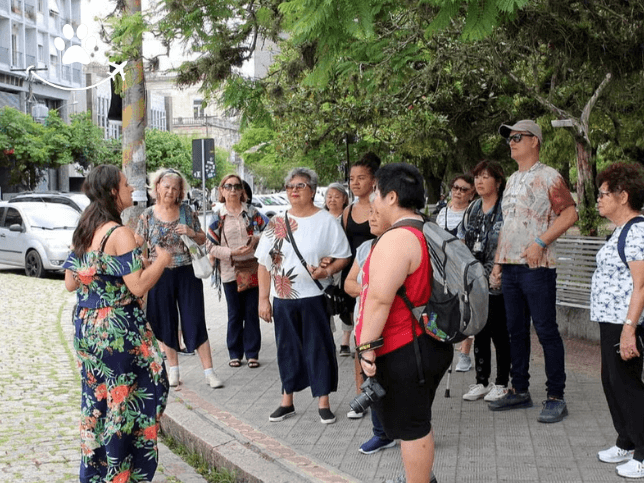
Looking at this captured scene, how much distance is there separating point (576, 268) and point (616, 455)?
5.14 metres

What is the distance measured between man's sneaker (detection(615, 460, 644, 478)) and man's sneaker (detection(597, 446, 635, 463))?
180mm

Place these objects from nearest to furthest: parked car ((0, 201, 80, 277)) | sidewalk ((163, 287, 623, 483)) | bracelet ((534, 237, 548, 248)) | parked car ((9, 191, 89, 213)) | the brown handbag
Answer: sidewalk ((163, 287, 623, 483))
bracelet ((534, 237, 548, 248))
the brown handbag
parked car ((0, 201, 80, 277))
parked car ((9, 191, 89, 213))

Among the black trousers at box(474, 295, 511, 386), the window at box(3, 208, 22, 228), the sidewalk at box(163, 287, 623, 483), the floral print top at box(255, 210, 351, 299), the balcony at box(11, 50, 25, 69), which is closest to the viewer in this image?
the sidewalk at box(163, 287, 623, 483)

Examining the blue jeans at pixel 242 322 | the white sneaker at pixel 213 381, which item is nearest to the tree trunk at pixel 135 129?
the blue jeans at pixel 242 322

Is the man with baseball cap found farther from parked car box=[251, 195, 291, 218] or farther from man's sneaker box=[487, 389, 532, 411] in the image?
parked car box=[251, 195, 291, 218]

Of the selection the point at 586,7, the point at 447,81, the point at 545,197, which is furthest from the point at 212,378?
the point at 447,81

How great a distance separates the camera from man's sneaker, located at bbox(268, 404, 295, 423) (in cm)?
650

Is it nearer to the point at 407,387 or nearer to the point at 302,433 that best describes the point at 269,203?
the point at 302,433

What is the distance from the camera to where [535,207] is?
6.14 metres

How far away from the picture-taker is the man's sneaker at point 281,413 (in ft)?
21.3

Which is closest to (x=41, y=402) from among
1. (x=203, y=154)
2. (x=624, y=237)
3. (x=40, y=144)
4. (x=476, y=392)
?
(x=476, y=392)

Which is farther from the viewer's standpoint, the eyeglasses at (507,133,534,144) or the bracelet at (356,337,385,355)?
the eyeglasses at (507,133,534,144)

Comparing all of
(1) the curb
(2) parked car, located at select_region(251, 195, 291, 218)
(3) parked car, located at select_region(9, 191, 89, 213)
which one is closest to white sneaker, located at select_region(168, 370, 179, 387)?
(1) the curb

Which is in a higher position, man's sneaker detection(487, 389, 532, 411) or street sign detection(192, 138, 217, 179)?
street sign detection(192, 138, 217, 179)
